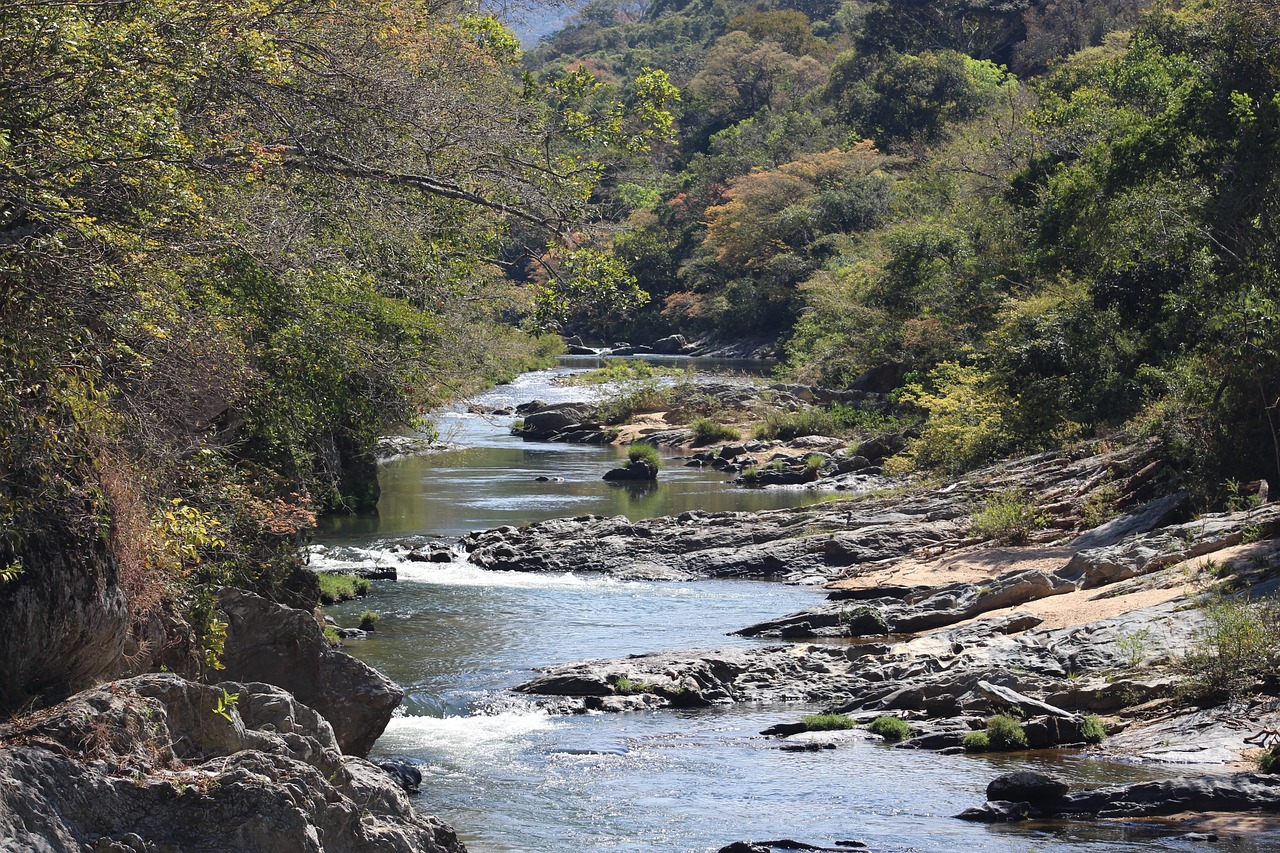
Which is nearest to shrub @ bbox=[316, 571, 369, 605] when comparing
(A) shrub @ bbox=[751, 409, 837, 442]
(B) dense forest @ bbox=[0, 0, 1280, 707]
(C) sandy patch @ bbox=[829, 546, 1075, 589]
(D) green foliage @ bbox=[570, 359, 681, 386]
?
(B) dense forest @ bbox=[0, 0, 1280, 707]

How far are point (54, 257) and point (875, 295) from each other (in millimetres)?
36454

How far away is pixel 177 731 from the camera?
25.3ft

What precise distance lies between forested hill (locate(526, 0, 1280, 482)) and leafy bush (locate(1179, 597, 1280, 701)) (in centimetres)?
546

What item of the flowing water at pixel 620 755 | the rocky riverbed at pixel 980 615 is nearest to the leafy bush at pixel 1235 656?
the rocky riverbed at pixel 980 615

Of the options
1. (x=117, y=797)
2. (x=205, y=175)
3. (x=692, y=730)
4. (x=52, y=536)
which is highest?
(x=205, y=175)

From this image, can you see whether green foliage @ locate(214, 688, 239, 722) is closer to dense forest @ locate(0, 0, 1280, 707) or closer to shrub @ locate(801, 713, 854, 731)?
dense forest @ locate(0, 0, 1280, 707)

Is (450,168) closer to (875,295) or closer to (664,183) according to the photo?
(875,295)

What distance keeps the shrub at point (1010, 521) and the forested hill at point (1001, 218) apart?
2513 millimetres

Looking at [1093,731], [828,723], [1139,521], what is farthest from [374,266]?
[1139,521]

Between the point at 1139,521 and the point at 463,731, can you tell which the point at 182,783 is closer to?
the point at 463,731

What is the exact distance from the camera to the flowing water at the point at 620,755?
35.8ft

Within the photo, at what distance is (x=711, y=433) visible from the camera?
43656 millimetres

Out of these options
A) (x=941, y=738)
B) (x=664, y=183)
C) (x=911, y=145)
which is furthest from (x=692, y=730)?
(x=664, y=183)

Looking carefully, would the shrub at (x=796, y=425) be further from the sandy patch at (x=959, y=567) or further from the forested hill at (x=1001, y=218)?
the sandy patch at (x=959, y=567)
